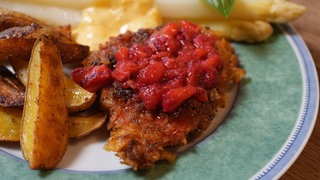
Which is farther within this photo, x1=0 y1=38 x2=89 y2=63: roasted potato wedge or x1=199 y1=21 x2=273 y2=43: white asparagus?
x1=199 y1=21 x2=273 y2=43: white asparagus

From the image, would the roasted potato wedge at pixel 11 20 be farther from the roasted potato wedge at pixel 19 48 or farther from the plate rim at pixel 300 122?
the plate rim at pixel 300 122

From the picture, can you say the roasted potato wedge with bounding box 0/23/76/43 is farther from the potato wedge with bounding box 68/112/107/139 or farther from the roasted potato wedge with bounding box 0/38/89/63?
the potato wedge with bounding box 68/112/107/139

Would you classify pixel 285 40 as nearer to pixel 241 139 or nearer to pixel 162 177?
pixel 241 139

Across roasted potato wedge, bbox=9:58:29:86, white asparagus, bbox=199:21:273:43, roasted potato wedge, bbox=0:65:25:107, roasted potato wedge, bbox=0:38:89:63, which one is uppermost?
roasted potato wedge, bbox=0:38:89:63

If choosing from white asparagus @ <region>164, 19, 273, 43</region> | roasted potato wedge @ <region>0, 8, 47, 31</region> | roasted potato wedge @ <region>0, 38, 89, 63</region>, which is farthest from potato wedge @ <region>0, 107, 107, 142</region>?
white asparagus @ <region>164, 19, 273, 43</region>

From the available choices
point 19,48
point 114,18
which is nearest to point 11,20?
point 19,48

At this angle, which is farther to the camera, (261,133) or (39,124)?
(261,133)

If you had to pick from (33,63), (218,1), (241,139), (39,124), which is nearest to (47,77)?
(33,63)
